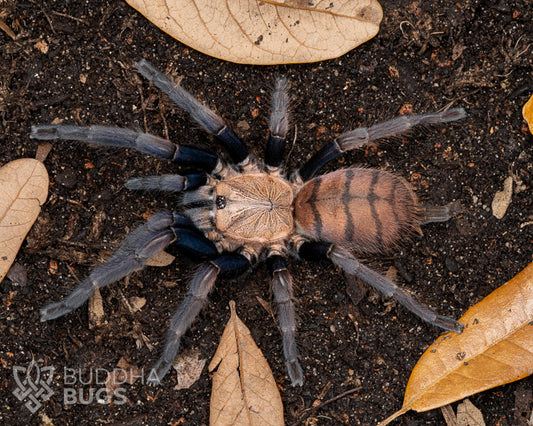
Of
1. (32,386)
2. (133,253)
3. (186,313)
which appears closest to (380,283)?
(186,313)

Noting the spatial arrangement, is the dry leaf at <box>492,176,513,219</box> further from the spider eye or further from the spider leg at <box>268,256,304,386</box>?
the spider eye

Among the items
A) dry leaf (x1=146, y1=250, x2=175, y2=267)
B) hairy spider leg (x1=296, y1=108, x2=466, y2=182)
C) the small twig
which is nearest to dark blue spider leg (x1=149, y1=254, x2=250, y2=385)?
dry leaf (x1=146, y1=250, x2=175, y2=267)

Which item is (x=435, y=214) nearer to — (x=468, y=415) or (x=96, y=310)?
(x=468, y=415)

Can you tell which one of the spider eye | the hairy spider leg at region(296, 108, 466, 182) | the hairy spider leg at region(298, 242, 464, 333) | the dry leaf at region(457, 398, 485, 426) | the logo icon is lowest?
the dry leaf at region(457, 398, 485, 426)

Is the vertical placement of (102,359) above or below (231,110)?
below

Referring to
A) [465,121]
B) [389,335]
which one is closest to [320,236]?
[389,335]

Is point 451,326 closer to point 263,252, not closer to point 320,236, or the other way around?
point 320,236

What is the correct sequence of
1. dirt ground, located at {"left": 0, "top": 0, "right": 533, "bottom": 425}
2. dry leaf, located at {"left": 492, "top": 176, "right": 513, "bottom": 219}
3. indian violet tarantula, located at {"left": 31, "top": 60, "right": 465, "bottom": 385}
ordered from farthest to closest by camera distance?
dry leaf, located at {"left": 492, "top": 176, "right": 513, "bottom": 219} → dirt ground, located at {"left": 0, "top": 0, "right": 533, "bottom": 425} → indian violet tarantula, located at {"left": 31, "top": 60, "right": 465, "bottom": 385}
